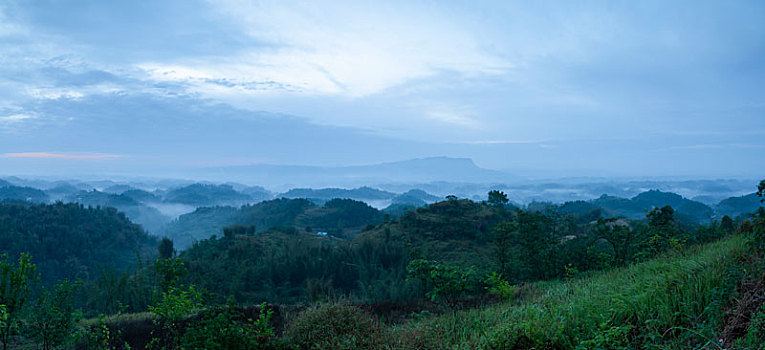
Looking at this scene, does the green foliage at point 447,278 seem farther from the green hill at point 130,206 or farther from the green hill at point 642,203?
the green hill at point 130,206

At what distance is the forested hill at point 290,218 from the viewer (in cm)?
5500

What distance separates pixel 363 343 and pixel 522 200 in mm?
61217

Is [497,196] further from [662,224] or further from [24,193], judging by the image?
[24,193]

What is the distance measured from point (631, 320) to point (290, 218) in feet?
200

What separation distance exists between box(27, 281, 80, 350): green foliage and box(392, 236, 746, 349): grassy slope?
5046mm

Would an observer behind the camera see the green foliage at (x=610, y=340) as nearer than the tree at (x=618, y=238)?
Yes

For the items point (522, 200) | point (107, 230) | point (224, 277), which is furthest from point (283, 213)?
point (224, 277)

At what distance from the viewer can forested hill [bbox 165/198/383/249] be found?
5500 cm

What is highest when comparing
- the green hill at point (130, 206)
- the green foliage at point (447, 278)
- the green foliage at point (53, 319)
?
the green foliage at point (447, 278)

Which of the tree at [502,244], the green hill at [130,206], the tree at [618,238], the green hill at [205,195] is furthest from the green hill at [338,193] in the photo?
the tree at [618,238]

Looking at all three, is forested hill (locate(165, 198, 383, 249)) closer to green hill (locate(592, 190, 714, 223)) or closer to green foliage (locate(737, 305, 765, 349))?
green hill (locate(592, 190, 714, 223))

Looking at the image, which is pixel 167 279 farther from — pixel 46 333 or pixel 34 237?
pixel 34 237

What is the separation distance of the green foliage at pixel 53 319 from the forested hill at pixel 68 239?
1535 inches

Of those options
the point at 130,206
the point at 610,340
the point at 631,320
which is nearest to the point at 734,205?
the point at 631,320
